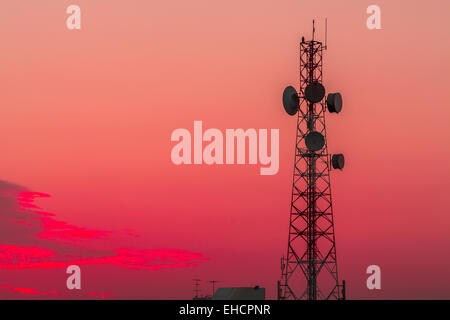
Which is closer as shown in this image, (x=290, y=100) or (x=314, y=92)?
(x=314, y=92)

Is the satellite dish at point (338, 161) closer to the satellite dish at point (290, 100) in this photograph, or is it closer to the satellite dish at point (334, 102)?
the satellite dish at point (334, 102)

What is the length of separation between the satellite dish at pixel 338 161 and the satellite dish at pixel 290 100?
7.21 m

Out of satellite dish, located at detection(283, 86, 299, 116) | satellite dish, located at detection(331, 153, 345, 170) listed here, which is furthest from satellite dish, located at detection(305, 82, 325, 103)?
satellite dish, located at detection(331, 153, 345, 170)

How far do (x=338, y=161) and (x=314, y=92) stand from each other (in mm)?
8724

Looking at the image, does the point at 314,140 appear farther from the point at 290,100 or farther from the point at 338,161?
the point at 290,100

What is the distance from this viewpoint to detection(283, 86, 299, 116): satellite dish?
141 metres

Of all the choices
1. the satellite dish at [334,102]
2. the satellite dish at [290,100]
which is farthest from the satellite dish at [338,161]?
the satellite dish at [290,100]

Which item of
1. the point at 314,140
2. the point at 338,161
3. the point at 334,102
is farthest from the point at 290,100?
the point at 338,161

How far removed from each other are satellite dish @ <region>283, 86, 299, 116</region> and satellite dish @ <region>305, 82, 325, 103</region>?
2.09 m

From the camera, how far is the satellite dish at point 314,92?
139 meters

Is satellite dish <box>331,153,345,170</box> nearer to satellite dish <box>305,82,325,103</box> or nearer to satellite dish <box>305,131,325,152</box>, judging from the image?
satellite dish <box>305,131,325,152</box>

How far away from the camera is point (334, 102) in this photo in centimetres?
13950
